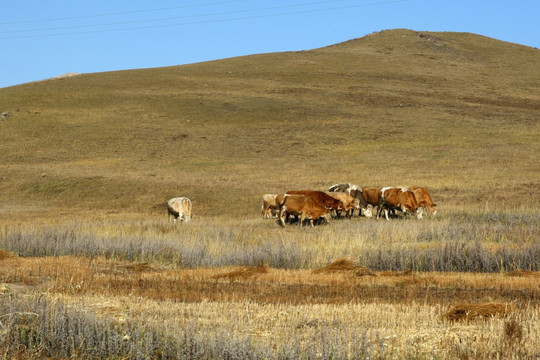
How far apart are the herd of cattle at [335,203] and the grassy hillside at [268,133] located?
212 cm

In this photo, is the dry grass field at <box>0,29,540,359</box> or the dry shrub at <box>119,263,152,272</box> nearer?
the dry grass field at <box>0,29,540,359</box>

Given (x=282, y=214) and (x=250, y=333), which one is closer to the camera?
(x=250, y=333)

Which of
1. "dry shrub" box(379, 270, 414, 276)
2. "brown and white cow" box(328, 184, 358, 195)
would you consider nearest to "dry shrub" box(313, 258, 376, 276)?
"dry shrub" box(379, 270, 414, 276)

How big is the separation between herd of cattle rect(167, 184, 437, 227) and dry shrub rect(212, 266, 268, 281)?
8538 millimetres

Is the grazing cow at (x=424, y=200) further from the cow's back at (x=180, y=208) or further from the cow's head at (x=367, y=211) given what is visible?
the cow's back at (x=180, y=208)

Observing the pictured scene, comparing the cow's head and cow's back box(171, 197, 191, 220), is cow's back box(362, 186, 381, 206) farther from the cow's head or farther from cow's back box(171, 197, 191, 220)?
cow's back box(171, 197, 191, 220)

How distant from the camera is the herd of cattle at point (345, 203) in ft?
80.3

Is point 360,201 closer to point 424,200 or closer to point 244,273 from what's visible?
point 424,200

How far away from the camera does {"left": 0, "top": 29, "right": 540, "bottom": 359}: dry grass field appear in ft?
27.5

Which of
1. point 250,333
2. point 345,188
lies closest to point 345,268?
point 250,333

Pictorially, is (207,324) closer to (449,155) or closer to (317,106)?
(449,155)

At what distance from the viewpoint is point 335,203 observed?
2594cm

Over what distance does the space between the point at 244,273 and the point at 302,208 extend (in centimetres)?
1003

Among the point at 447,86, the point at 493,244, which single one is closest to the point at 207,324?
the point at 493,244
